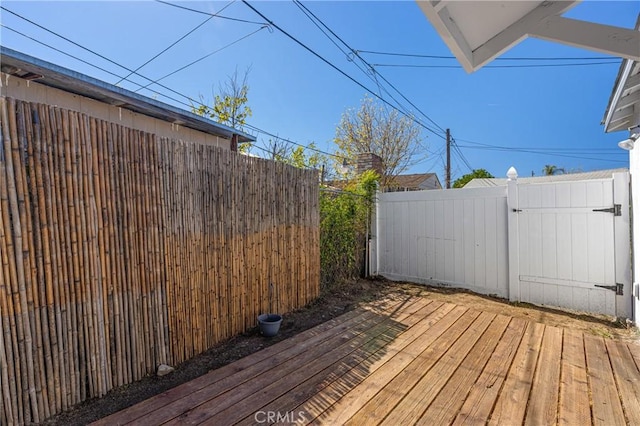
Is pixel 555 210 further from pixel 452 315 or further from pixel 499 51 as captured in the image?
pixel 499 51

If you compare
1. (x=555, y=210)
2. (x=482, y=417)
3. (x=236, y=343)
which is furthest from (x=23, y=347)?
(x=555, y=210)

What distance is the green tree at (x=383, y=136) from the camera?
31.3 ft

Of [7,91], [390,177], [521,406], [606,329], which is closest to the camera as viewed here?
[521,406]

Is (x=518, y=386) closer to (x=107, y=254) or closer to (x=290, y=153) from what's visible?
(x=107, y=254)

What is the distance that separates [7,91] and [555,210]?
252 inches

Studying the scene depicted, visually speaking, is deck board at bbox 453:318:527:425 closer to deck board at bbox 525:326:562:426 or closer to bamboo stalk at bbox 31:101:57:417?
deck board at bbox 525:326:562:426

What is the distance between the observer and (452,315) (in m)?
3.53

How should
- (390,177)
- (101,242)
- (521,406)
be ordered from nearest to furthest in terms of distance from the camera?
1. (521,406)
2. (101,242)
3. (390,177)

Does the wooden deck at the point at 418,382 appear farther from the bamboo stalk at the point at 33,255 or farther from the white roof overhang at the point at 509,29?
the white roof overhang at the point at 509,29

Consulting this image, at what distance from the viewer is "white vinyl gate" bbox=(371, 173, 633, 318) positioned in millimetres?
3521

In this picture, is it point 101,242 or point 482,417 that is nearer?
point 482,417

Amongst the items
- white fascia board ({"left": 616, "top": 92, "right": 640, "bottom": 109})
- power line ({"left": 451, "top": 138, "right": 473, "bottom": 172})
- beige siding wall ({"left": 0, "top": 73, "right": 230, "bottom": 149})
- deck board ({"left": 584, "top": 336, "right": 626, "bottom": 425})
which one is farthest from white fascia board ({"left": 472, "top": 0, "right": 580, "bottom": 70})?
power line ({"left": 451, "top": 138, "right": 473, "bottom": 172})

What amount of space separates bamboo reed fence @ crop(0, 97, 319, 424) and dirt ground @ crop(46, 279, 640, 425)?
0.10 m

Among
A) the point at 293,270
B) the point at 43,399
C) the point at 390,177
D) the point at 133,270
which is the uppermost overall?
the point at 390,177
